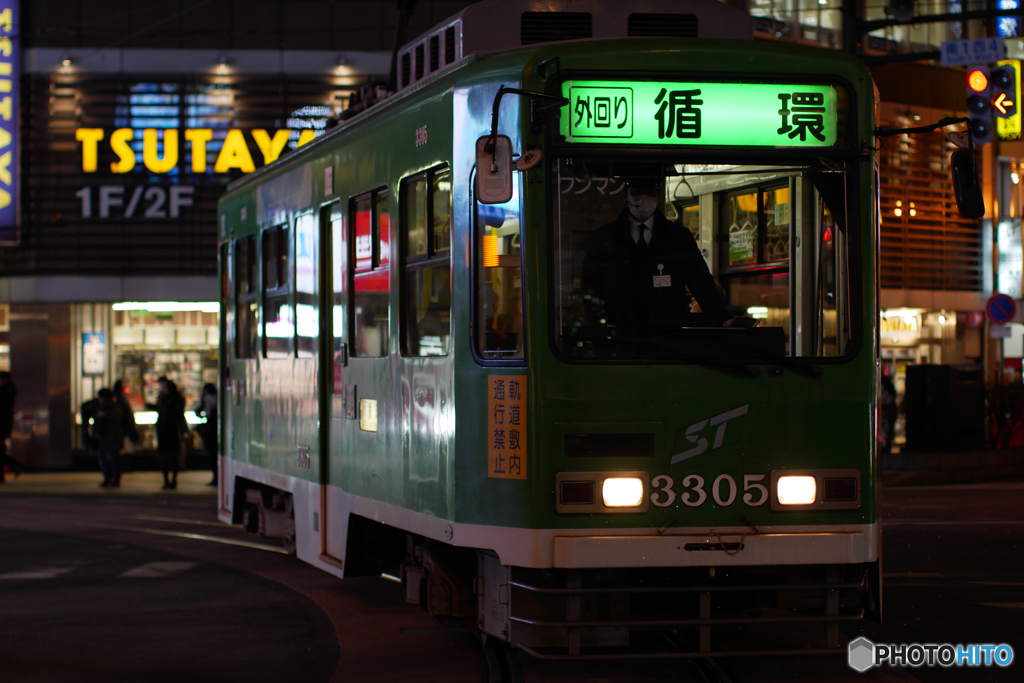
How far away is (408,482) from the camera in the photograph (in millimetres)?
6902

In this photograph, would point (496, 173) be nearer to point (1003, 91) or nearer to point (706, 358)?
point (706, 358)

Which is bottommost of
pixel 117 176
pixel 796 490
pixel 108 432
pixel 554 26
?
pixel 108 432

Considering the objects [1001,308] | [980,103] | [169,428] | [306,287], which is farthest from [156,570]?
[1001,308]

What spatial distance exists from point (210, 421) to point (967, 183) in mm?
15636

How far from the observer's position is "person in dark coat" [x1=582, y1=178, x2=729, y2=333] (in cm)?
585

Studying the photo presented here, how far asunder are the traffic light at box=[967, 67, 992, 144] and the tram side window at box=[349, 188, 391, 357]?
970 cm

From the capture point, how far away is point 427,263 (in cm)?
676

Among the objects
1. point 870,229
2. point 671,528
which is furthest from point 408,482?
point 870,229

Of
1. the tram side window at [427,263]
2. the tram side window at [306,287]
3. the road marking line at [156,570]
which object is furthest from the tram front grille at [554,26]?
the road marking line at [156,570]

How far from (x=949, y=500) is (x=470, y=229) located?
11.3m

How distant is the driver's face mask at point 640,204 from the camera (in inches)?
231

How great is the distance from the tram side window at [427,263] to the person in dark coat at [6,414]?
14.3 m

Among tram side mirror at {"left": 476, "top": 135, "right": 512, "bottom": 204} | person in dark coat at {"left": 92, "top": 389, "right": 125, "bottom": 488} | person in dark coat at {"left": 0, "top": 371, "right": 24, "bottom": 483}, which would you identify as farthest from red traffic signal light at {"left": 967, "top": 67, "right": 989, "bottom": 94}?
person in dark coat at {"left": 0, "top": 371, "right": 24, "bottom": 483}

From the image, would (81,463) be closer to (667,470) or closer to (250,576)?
(250,576)
